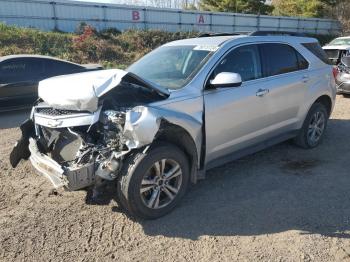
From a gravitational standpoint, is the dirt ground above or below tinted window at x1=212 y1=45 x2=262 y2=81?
below

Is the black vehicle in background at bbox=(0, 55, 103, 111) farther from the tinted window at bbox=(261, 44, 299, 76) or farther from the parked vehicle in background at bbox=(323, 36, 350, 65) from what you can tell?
the parked vehicle in background at bbox=(323, 36, 350, 65)

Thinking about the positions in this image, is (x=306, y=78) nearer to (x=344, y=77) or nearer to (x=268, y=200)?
(x=268, y=200)

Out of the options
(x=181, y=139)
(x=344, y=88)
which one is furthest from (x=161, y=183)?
(x=344, y=88)

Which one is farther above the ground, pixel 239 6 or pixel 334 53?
pixel 239 6

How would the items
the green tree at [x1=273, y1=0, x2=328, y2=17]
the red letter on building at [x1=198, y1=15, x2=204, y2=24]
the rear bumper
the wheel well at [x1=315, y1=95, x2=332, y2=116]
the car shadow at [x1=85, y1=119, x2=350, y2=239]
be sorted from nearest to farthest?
the car shadow at [x1=85, y1=119, x2=350, y2=239] → the wheel well at [x1=315, y1=95, x2=332, y2=116] → the rear bumper → the red letter on building at [x1=198, y1=15, x2=204, y2=24] → the green tree at [x1=273, y1=0, x2=328, y2=17]

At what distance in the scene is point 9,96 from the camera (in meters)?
8.96

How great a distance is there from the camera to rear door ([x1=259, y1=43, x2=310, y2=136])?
201 inches

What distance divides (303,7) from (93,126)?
40.7 m

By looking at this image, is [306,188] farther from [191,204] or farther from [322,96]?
[322,96]

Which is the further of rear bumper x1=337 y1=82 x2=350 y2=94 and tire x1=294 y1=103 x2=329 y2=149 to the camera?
rear bumper x1=337 y1=82 x2=350 y2=94

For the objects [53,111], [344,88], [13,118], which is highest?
[53,111]

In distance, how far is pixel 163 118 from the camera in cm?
378

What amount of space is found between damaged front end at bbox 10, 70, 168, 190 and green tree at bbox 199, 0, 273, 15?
3428cm

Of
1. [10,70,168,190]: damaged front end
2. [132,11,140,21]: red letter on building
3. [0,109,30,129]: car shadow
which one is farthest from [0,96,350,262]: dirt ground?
[132,11,140,21]: red letter on building
